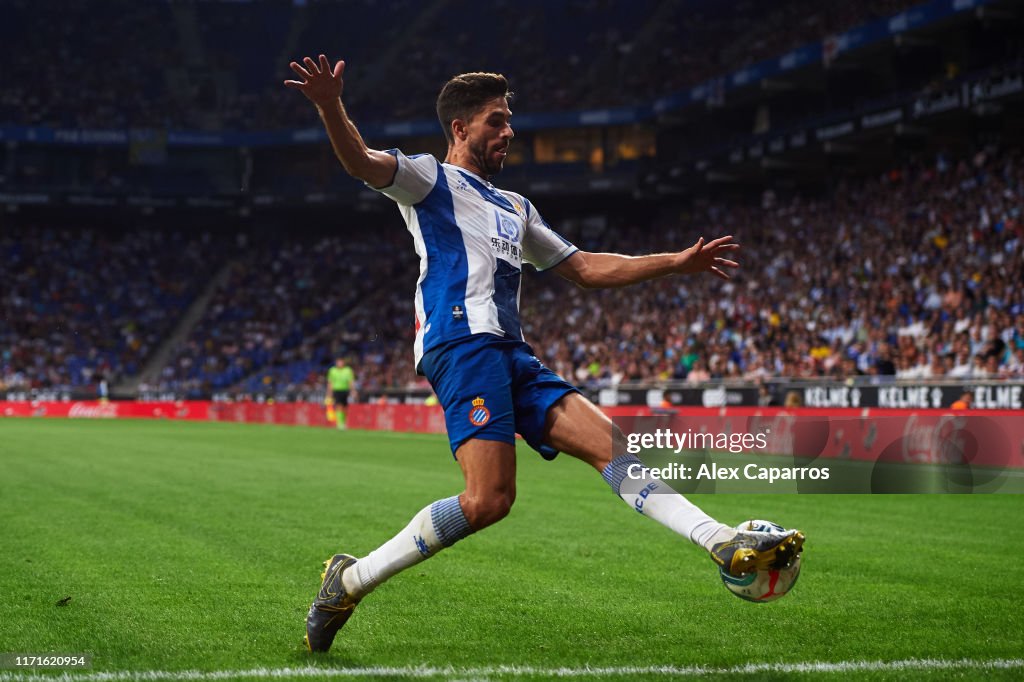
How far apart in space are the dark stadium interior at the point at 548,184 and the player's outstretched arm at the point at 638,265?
1809 cm

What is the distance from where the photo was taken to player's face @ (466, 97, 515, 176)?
518 cm

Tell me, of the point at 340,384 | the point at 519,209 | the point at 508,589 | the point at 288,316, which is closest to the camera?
the point at 519,209

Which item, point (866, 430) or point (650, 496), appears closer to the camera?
point (650, 496)

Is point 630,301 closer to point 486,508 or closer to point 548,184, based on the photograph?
point 548,184

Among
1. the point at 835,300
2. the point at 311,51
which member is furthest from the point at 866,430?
the point at 311,51

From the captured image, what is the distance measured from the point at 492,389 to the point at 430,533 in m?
0.69

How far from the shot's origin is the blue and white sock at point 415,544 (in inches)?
191

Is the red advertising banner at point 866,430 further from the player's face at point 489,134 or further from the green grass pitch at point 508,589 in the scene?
the player's face at point 489,134

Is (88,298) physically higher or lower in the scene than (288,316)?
higher

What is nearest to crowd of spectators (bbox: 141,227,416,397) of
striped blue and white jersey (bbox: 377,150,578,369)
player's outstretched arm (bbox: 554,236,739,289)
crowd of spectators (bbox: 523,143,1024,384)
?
crowd of spectators (bbox: 523,143,1024,384)

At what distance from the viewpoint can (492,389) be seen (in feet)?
15.8

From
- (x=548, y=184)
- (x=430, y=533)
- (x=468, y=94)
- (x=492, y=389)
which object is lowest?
(x=430, y=533)

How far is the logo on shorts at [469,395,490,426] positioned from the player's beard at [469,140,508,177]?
1.16m

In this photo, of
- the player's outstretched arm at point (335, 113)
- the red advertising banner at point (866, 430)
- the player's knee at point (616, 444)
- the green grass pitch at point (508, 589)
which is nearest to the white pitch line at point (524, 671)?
the green grass pitch at point (508, 589)
